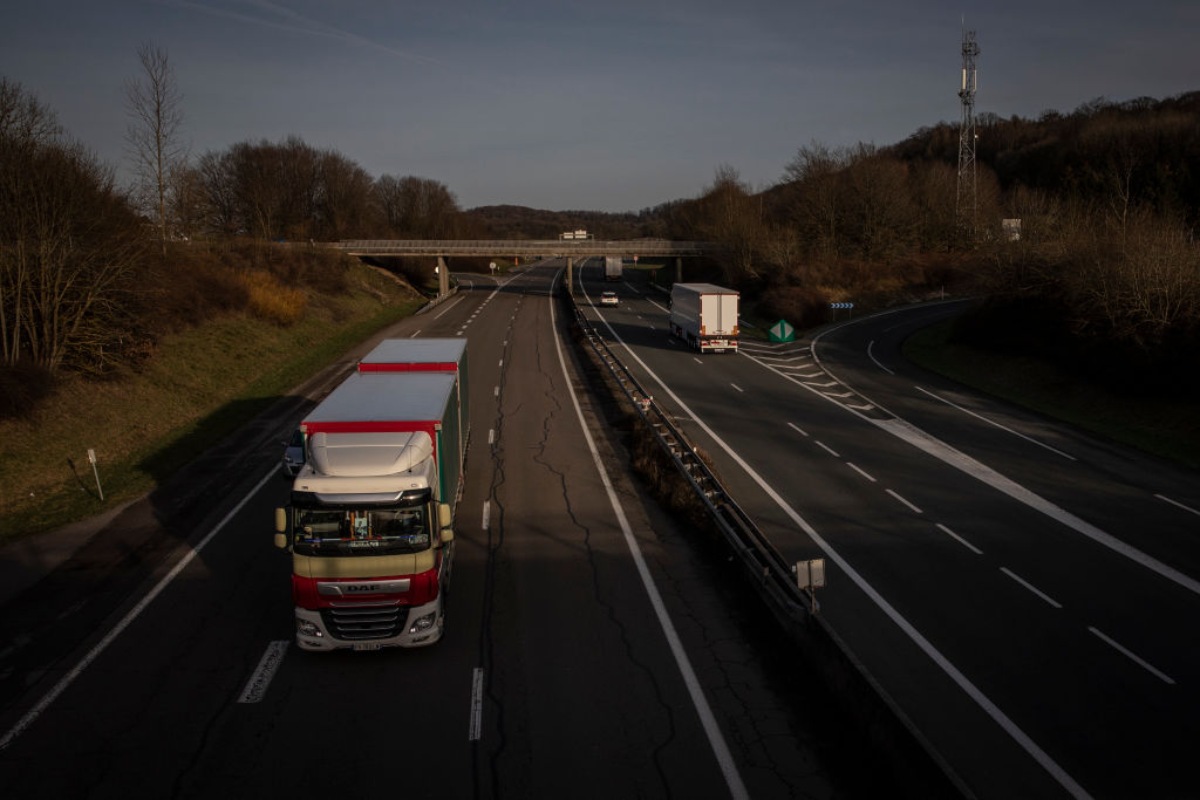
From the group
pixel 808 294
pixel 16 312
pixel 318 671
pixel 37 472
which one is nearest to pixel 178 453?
pixel 37 472

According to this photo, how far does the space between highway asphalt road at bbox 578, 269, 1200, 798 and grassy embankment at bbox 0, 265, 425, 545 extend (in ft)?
50.1

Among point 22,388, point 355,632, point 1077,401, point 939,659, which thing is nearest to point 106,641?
point 355,632

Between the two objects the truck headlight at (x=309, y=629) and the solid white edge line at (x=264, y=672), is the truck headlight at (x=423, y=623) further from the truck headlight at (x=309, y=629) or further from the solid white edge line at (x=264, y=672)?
the solid white edge line at (x=264, y=672)

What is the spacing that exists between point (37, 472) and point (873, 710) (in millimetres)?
20935

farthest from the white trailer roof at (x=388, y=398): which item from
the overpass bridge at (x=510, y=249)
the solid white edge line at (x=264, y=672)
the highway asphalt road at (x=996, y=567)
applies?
the overpass bridge at (x=510, y=249)

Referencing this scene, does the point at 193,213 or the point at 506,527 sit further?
the point at 193,213

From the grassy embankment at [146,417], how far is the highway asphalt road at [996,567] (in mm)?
15275

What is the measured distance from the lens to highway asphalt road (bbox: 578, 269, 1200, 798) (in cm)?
1016

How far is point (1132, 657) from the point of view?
40.2ft

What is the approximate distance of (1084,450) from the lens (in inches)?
966

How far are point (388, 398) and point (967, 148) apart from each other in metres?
76.1

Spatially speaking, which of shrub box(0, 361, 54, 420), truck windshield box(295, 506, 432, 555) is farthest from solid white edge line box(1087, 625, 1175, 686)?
shrub box(0, 361, 54, 420)

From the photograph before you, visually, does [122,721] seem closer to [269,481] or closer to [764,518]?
[269,481]

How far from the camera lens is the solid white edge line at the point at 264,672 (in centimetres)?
1097
